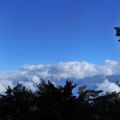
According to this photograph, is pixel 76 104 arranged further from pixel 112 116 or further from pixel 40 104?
pixel 112 116

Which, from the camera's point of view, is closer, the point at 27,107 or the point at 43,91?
the point at 43,91

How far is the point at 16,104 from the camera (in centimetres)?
3641

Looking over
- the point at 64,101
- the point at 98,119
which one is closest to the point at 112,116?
the point at 98,119

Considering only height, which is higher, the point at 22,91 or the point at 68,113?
the point at 22,91

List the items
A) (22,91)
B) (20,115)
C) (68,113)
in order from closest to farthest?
(68,113), (20,115), (22,91)

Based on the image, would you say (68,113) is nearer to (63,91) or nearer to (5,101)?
(63,91)

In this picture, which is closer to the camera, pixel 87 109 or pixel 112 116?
pixel 87 109

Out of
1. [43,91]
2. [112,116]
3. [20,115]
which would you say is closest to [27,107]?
[20,115]

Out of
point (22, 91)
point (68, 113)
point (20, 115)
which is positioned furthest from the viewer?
point (22, 91)

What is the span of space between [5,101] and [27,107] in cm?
220

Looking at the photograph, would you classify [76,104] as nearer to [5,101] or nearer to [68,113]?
[68,113]

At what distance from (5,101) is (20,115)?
252 centimetres

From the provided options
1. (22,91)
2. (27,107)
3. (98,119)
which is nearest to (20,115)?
(27,107)

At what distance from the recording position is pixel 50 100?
104ft
